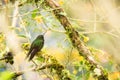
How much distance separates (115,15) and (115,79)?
0.51 m

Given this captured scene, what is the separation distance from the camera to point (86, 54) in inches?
53.4

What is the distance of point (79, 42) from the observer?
137 cm

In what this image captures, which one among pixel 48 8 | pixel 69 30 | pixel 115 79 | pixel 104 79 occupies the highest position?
pixel 48 8

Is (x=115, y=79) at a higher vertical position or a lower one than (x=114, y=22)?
lower

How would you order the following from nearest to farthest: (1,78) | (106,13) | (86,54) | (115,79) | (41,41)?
(1,78)
(41,41)
(86,54)
(106,13)
(115,79)

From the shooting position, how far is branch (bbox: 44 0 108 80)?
1354 millimetres

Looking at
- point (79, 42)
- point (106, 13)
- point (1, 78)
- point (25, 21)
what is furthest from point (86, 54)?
point (1, 78)

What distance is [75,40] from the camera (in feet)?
4.54

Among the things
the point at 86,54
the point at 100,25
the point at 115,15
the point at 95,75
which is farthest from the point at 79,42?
the point at 100,25

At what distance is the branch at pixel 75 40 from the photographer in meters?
1.35

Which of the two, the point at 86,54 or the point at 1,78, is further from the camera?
the point at 86,54

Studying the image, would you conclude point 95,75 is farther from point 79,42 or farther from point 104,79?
point 79,42

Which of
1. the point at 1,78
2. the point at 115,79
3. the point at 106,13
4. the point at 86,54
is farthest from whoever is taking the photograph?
the point at 115,79

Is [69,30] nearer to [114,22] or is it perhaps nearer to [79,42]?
[79,42]
